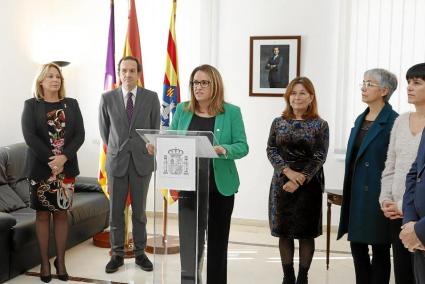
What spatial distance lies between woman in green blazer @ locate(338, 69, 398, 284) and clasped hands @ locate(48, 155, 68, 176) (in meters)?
1.92

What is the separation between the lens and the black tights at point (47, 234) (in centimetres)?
365

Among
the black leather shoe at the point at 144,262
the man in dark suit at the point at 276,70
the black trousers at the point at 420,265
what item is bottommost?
the black leather shoe at the point at 144,262

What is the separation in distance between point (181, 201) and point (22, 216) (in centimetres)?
195

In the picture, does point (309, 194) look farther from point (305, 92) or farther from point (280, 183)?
point (305, 92)

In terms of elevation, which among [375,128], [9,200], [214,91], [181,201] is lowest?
[9,200]

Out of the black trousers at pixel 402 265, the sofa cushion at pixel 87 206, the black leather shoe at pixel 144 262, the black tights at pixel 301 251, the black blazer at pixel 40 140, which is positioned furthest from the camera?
the sofa cushion at pixel 87 206

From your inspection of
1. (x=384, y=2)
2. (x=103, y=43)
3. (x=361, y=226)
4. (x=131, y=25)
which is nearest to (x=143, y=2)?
(x=103, y=43)

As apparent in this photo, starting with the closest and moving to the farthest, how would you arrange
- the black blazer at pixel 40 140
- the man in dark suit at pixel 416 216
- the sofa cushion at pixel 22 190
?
1. the man in dark suit at pixel 416 216
2. the black blazer at pixel 40 140
3. the sofa cushion at pixel 22 190

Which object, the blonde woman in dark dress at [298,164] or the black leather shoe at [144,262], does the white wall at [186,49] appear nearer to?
the black leather shoe at [144,262]

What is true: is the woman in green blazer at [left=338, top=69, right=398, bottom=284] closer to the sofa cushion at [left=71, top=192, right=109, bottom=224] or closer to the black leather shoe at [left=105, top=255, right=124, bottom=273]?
the black leather shoe at [left=105, top=255, right=124, bottom=273]

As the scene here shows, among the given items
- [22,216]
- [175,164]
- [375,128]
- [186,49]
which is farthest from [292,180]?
[186,49]

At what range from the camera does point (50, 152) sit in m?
3.57

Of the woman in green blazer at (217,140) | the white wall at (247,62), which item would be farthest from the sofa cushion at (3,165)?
the white wall at (247,62)

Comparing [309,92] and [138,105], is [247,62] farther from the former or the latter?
[309,92]
